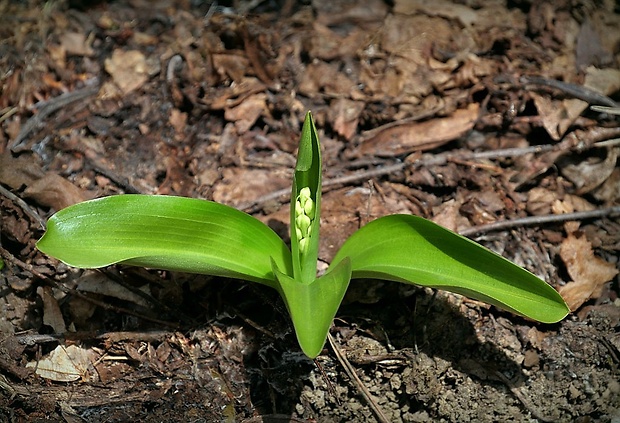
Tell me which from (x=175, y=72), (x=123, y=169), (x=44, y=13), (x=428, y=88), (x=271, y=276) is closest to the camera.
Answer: (x=271, y=276)

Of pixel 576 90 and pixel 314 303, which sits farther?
pixel 576 90

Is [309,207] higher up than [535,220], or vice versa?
[309,207]

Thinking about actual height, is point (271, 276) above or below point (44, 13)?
below

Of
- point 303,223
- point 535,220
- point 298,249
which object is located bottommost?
point 535,220

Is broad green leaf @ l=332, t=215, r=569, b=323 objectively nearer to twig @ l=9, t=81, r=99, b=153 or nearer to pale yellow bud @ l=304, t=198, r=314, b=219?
pale yellow bud @ l=304, t=198, r=314, b=219

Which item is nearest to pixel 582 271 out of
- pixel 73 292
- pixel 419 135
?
pixel 419 135

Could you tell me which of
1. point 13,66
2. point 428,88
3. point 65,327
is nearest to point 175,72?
point 13,66

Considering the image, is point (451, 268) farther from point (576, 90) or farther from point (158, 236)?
point (576, 90)

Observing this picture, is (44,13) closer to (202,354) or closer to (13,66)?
(13,66)
